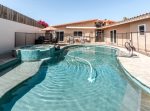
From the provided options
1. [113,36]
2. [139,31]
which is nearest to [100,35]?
[113,36]

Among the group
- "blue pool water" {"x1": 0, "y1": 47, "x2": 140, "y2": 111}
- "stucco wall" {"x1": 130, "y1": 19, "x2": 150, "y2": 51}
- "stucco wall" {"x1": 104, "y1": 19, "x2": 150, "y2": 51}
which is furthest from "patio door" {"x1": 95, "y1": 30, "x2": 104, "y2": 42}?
"blue pool water" {"x1": 0, "y1": 47, "x2": 140, "y2": 111}

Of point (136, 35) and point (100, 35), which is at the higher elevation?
point (100, 35)

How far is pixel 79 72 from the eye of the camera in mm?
9570

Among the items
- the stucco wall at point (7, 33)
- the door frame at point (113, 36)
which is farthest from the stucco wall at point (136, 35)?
the stucco wall at point (7, 33)

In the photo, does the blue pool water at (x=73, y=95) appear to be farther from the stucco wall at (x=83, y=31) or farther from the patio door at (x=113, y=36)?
the stucco wall at (x=83, y=31)

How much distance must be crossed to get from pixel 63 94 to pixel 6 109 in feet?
6.37

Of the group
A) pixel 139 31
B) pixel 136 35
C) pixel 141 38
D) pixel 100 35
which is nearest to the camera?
pixel 141 38

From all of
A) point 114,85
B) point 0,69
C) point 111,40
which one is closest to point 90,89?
point 114,85

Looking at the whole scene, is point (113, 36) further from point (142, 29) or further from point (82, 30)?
point (142, 29)

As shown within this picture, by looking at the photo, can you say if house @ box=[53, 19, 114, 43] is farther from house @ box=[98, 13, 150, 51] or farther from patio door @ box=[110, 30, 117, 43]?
house @ box=[98, 13, 150, 51]

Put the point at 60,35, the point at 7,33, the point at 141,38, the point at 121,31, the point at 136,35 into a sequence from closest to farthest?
1. the point at 7,33
2. the point at 141,38
3. the point at 136,35
4. the point at 121,31
5. the point at 60,35

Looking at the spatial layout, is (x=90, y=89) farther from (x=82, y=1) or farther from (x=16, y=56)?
(x=82, y=1)

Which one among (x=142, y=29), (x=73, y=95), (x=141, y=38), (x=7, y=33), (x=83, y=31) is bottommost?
(x=73, y=95)

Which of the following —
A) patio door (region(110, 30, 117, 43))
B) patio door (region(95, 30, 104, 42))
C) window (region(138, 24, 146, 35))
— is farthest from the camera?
patio door (region(95, 30, 104, 42))
